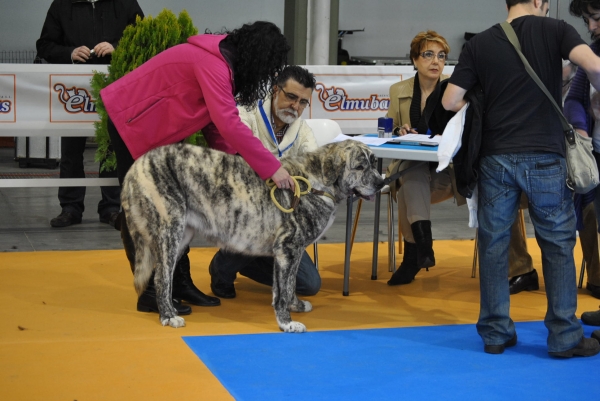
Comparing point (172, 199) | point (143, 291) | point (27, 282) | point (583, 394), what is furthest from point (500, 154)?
point (27, 282)

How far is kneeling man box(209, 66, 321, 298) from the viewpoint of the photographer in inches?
172

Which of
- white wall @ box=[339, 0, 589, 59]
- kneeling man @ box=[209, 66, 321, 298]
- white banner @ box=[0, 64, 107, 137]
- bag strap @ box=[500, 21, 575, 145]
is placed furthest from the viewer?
white wall @ box=[339, 0, 589, 59]

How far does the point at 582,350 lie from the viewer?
3701 millimetres

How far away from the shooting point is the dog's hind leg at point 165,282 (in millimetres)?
4023

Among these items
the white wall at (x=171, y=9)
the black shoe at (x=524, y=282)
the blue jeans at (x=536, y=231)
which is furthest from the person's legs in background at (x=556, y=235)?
the white wall at (x=171, y=9)

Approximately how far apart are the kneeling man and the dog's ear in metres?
0.33

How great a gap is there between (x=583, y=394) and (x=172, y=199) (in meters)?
2.09

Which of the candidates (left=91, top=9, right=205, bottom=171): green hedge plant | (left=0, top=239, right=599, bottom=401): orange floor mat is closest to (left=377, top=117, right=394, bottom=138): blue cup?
(left=0, top=239, right=599, bottom=401): orange floor mat

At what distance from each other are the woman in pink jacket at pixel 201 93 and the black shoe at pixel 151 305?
68 centimetres

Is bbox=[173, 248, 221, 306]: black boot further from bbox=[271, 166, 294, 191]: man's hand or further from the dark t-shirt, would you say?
the dark t-shirt

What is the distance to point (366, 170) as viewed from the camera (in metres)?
4.18

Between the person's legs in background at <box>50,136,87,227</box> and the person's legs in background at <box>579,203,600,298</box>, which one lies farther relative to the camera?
the person's legs in background at <box>50,136,87,227</box>

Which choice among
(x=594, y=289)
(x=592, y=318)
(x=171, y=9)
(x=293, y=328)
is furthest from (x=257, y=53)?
(x=171, y=9)

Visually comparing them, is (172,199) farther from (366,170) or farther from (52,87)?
(52,87)
